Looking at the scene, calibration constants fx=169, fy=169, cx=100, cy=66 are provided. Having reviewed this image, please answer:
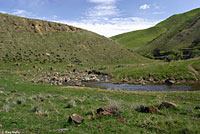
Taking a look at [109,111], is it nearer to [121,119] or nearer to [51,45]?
[121,119]

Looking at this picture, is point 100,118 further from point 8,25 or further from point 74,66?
point 8,25

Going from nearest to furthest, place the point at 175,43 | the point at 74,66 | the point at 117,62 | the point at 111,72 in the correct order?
the point at 111,72 → the point at 74,66 → the point at 117,62 → the point at 175,43

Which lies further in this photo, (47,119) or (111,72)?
(111,72)

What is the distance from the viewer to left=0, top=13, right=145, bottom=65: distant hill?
59875mm

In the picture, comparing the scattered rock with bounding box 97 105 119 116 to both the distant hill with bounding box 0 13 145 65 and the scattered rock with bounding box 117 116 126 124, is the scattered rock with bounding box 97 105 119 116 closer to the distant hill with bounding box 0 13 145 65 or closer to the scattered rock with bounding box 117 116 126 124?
the scattered rock with bounding box 117 116 126 124

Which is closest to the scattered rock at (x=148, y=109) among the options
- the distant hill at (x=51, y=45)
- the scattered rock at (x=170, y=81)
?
the scattered rock at (x=170, y=81)

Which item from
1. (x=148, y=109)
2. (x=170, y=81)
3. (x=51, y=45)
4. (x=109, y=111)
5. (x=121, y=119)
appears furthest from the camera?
(x=51, y=45)

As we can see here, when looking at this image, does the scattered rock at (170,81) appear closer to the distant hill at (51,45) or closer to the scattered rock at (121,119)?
the scattered rock at (121,119)

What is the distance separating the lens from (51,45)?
68812 mm

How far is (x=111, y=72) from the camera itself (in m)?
49.9

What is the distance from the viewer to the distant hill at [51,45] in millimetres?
59875

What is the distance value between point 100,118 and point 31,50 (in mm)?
58262

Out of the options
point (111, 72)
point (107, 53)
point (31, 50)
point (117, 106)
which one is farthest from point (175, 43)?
point (117, 106)

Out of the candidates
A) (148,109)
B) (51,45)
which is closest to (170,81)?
(148,109)
